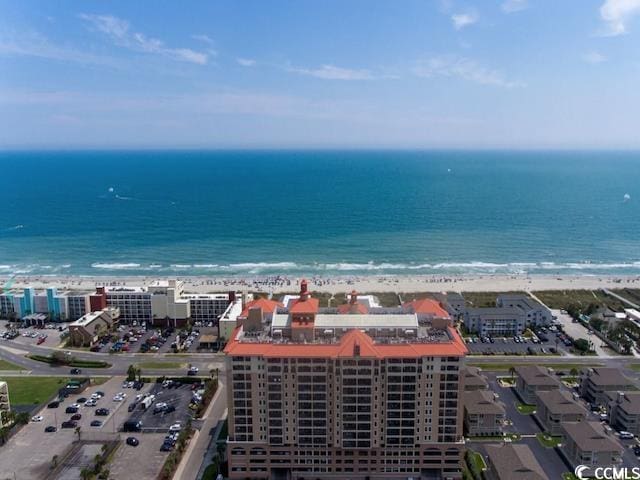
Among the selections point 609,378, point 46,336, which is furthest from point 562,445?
point 46,336

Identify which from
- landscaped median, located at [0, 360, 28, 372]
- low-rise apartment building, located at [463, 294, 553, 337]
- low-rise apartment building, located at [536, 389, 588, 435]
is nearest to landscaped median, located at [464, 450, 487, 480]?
low-rise apartment building, located at [536, 389, 588, 435]

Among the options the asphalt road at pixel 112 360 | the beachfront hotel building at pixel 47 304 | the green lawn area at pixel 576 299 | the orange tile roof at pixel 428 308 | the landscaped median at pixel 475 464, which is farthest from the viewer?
the green lawn area at pixel 576 299

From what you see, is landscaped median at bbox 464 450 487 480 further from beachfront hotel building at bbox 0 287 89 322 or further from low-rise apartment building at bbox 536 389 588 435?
beachfront hotel building at bbox 0 287 89 322

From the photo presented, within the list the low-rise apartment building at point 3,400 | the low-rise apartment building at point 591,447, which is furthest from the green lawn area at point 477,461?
the low-rise apartment building at point 3,400

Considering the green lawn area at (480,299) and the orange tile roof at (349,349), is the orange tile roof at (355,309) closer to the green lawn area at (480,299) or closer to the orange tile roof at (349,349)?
the orange tile roof at (349,349)

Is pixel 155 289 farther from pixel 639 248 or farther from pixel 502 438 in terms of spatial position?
pixel 639 248

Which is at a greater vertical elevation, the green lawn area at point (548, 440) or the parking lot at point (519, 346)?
the parking lot at point (519, 346)

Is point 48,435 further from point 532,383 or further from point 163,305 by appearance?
point 532,383
